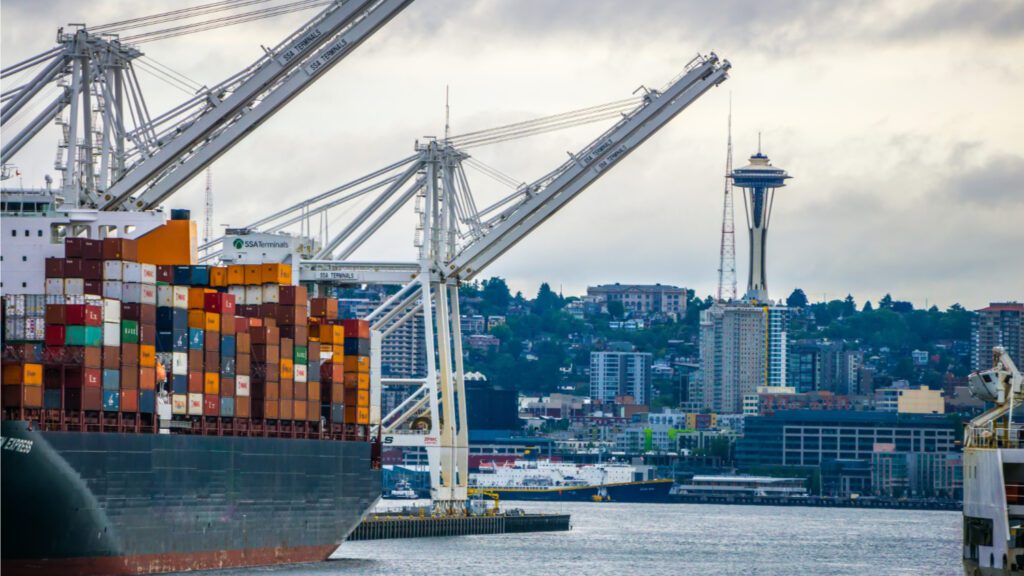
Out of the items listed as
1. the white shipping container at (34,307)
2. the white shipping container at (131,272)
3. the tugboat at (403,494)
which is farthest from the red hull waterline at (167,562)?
the tugboat at (403,494)

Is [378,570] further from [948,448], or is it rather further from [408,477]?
[948,448]

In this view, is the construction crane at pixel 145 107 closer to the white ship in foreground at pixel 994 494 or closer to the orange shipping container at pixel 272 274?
the orange shipping container at pixel 272 274

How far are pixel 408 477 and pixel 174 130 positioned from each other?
356ft

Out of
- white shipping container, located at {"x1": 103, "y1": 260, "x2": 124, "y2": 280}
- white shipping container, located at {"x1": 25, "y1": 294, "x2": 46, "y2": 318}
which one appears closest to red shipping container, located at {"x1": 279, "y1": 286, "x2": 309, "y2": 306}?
white shipping container, located at {"x1": 103, "y1": 260, "x2": 124, "y2": 280}

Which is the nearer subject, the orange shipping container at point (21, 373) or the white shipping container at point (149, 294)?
the orange shipping container at point (21, 373)

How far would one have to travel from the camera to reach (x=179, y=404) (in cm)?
5606

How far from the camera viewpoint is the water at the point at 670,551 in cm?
6688

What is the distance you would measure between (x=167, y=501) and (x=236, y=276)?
901cm

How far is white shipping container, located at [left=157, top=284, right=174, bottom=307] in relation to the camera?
55.5 meters

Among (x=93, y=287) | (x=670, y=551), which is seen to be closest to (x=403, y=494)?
(x=670, y=551)

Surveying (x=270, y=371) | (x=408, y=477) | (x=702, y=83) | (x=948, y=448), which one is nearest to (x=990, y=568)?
(x=270, y=371)

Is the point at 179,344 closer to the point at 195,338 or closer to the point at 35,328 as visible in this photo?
the point at 195,338

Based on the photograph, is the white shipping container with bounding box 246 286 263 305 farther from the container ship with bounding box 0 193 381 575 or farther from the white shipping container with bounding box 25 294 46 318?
the white shipping container with bounding box 25 294 46 318

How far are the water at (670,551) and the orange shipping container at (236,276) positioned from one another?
755cm
